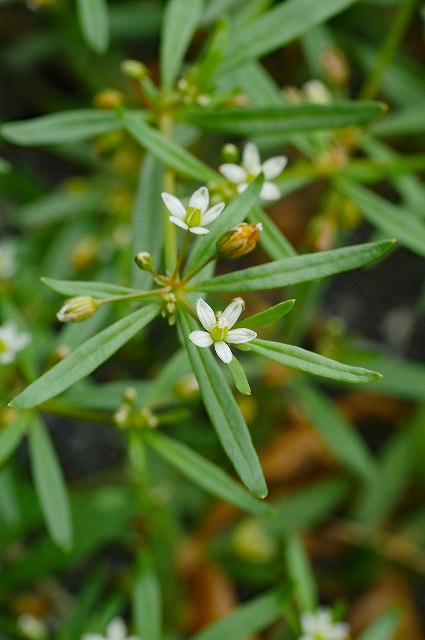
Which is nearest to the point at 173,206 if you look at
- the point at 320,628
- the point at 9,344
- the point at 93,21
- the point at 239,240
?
the point at 239,240

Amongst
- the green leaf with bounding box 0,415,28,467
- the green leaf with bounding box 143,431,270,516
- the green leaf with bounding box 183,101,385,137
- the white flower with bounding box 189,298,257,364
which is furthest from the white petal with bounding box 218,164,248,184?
the green leaf with bounding box 0,415,28,467

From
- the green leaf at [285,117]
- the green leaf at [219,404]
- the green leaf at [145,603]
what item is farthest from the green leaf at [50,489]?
the green leaf at [285,117]

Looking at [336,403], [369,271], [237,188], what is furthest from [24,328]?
[369,271]

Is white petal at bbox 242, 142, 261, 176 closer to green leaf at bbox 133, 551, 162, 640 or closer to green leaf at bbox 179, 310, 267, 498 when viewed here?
green leaf at bbox 179, 310, 267, 498

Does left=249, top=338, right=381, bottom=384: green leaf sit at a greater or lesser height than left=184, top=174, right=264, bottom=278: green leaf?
lesser

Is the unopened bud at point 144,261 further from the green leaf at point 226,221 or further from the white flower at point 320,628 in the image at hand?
the white flower at point 320,628
